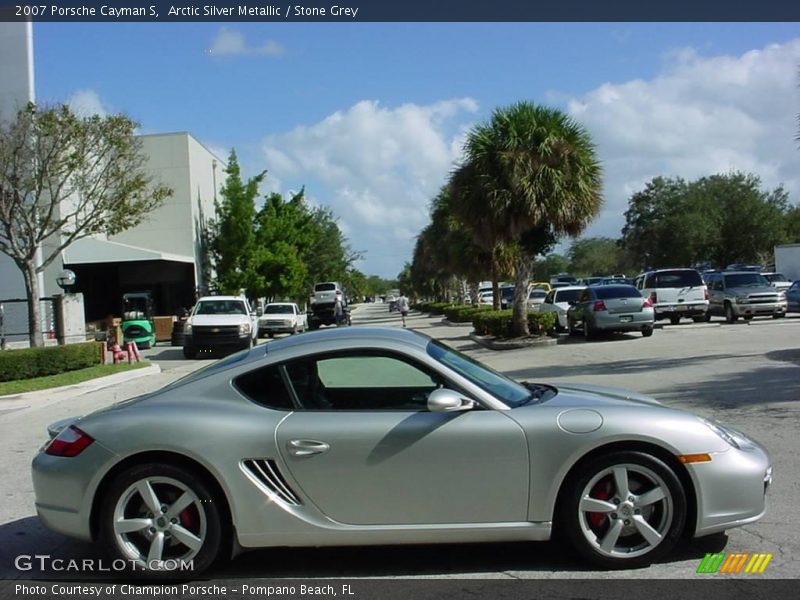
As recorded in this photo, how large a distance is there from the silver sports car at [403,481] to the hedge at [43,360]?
583 inches

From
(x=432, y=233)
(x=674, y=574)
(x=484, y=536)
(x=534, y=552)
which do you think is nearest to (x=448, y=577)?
(x=484, y=536)

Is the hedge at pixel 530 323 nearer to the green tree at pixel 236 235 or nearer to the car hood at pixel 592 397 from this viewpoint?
the car hood at pixel 592 397

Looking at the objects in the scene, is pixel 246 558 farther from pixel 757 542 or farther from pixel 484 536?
pixel 757 542

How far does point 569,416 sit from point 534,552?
980mm

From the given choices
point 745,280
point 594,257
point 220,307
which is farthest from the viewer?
point 594,257

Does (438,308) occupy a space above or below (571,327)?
below

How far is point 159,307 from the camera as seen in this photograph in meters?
46.7

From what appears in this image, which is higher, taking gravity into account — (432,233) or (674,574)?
(432,233)

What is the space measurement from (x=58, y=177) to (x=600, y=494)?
24893 millimetres

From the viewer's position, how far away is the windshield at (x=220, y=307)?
26781 millimetres

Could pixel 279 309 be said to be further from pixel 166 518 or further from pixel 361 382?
pixel 166 518

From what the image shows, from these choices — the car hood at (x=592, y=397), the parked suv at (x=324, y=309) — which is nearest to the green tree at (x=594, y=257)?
the parked suv at (x=324, y=309)

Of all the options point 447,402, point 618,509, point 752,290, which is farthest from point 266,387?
point 752,290

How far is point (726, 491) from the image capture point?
4.71m
